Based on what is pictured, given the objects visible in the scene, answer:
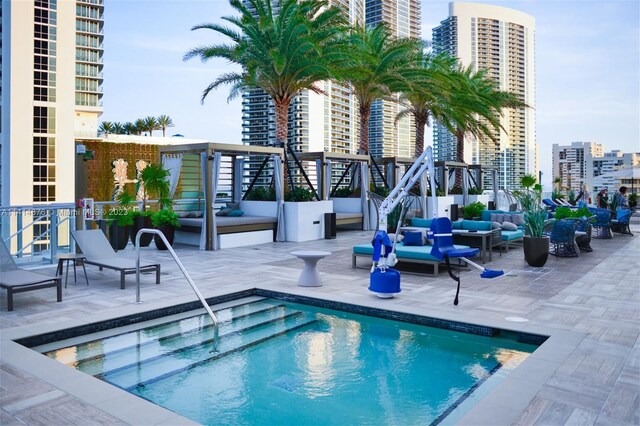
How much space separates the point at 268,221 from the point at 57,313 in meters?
8.25

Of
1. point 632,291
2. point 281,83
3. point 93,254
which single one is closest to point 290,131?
point 281,83

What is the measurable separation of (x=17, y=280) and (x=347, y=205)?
1283 cm

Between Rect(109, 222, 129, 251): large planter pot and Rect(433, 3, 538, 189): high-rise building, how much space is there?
2723 centimetres

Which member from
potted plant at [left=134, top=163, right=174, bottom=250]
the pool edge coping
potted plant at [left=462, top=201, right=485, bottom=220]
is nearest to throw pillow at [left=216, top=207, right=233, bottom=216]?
potted plant at [left=134, top=163, right=174, bottom=250]

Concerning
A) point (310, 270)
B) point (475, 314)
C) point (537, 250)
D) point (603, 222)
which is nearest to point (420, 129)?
point (603, 222)

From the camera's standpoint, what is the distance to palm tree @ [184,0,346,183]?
14477 millimetres

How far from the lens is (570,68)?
19.0 meters

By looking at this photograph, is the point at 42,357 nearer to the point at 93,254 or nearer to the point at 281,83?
the point at 93,254

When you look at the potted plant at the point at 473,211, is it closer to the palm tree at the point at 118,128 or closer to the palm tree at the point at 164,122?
the palm tree at the point at 164,122

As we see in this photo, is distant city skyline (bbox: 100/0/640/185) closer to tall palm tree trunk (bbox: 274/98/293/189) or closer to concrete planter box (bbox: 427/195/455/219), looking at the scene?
tall palm tree trunk (bbox: 274/98/293/189)

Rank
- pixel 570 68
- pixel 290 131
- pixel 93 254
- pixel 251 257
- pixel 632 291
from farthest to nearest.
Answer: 1. pixel 290 131
2. pixel 570 68
3. pixel 251 257
4. pixel 93 254
5. pixel 632 291

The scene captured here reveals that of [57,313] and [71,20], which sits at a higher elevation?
[71,20]

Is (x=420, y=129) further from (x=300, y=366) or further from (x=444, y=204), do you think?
(x=300, y=366)

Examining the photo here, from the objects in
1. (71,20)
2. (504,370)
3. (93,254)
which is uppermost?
(71,20)
